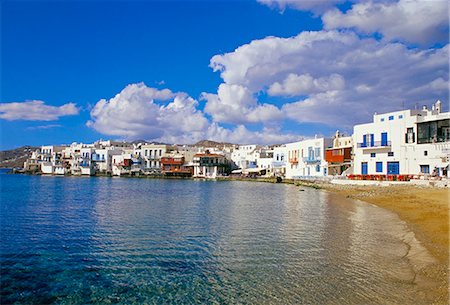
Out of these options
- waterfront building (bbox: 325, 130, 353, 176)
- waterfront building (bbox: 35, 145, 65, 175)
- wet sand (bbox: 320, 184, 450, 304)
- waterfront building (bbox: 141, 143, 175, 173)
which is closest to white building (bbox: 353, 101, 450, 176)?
waterfront building (bbox: 325, 130, 353, 176)

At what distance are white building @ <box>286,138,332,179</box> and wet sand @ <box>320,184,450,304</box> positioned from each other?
17566 millimetres

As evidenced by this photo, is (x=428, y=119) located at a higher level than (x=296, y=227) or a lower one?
higher

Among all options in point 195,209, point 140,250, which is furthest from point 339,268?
point 195,209

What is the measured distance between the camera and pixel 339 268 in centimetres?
1175

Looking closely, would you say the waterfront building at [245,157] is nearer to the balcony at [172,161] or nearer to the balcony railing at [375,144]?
the balcony at [172,161]

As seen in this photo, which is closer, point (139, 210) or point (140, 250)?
point (140, 250)

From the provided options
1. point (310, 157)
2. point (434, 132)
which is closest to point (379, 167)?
point (434, 132)

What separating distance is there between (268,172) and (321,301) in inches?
2997

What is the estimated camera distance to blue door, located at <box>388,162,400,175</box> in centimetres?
4331

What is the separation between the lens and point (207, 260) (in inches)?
507

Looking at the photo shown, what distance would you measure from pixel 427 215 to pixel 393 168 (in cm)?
2465

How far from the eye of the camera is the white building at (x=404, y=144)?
127 ft

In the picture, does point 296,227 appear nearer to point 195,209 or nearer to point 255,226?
point 255,226

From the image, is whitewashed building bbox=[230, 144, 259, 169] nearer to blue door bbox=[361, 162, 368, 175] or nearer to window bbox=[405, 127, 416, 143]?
blue door bbox=[361, 162, 368, 175]
